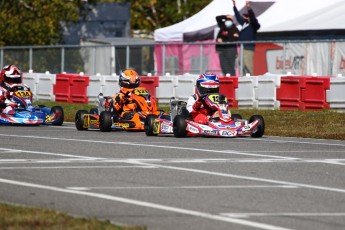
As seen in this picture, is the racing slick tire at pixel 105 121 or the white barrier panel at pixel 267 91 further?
the white barrier panel at pixel 267 91

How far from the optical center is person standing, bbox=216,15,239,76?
115ft

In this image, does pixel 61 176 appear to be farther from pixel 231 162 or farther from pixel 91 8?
pixel 91 8

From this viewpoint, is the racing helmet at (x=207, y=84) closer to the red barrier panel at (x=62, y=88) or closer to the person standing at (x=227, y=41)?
the person standing at (x=227, y=41)

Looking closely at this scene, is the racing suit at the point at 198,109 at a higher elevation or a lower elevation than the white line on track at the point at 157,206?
higher

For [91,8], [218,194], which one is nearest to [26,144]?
[218,194]

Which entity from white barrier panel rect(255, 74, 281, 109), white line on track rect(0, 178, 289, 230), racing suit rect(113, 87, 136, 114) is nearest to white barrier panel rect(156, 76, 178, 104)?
white barrier panel rect(255, 74, 281, 109)

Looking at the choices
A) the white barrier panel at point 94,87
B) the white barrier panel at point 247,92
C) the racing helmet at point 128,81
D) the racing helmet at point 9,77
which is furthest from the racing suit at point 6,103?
the white barrier panel at point 94,87

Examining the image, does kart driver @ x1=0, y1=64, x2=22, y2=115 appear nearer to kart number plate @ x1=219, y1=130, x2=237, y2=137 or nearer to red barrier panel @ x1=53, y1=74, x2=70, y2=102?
kart number plate @ x1=219, y1=130, x2=237, y2=137

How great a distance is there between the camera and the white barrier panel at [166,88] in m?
34.1

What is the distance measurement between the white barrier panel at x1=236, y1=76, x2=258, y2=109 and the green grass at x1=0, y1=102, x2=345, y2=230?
0.97m

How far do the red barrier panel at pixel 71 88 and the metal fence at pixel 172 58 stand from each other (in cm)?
178

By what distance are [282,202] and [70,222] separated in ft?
8.17

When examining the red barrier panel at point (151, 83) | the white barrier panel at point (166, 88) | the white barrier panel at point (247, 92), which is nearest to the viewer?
the white barrier panel at point (247, 92)

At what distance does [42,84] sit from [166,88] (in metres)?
6.25
